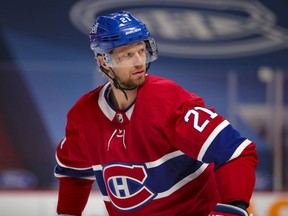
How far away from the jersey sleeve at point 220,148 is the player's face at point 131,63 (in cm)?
18

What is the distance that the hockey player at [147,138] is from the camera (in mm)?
2375

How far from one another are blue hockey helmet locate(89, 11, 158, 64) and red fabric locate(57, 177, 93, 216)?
0.52 metres

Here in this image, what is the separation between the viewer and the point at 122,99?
8.62 ft

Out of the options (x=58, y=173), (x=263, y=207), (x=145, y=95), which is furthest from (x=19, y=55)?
(x=145, y=95)

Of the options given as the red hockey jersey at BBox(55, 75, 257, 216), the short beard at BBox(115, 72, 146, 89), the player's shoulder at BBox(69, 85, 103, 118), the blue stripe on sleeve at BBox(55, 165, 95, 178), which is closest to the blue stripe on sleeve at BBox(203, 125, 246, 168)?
the red hockey jersey at BBox(55, 75, 257, 216)

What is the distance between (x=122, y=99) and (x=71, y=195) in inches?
18.6

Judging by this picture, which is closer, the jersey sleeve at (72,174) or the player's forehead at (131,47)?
the player's forehead at (131,47)

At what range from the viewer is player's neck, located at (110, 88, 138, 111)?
260 cm

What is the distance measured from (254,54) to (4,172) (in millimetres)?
1498

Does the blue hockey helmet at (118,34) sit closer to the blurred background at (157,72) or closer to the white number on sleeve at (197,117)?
the white number on sleeve at (197,117)

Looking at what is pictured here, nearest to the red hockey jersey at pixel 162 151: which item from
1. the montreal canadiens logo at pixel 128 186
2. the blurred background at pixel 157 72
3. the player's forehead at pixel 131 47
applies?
the montreal canadiens logo at pixel 128 186

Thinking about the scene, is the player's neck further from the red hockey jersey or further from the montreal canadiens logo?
the montreal canadiens logo

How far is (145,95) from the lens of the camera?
254 cm

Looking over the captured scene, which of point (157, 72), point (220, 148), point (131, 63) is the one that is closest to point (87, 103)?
point (131, 63)
